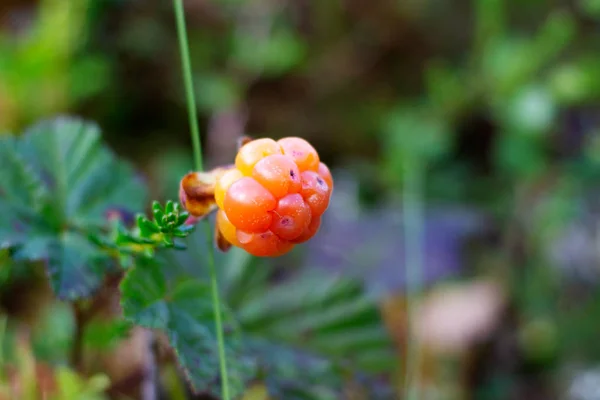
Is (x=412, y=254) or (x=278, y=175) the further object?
(x=412, y=254)

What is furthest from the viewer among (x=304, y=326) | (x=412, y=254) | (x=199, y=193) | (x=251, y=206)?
(x=412, y=254)

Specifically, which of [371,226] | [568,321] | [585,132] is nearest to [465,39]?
[585,132]

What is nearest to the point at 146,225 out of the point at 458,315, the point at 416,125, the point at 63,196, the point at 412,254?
the point at 63,196

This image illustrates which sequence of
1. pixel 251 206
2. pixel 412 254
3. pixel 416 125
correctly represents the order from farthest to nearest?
1. pixel 416 125
2. pixel 412 254
3. pixel 251 206

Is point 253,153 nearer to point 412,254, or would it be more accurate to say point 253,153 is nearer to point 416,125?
point 412,254

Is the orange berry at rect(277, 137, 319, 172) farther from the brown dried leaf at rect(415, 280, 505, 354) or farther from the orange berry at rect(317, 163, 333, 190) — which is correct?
the brown dried leaf at rect(415, 280, 505, 354)

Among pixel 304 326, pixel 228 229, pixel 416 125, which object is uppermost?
pixel 416 125

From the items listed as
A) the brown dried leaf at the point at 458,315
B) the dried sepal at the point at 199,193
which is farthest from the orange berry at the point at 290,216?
the brown dried leaf at the point at 458,315
